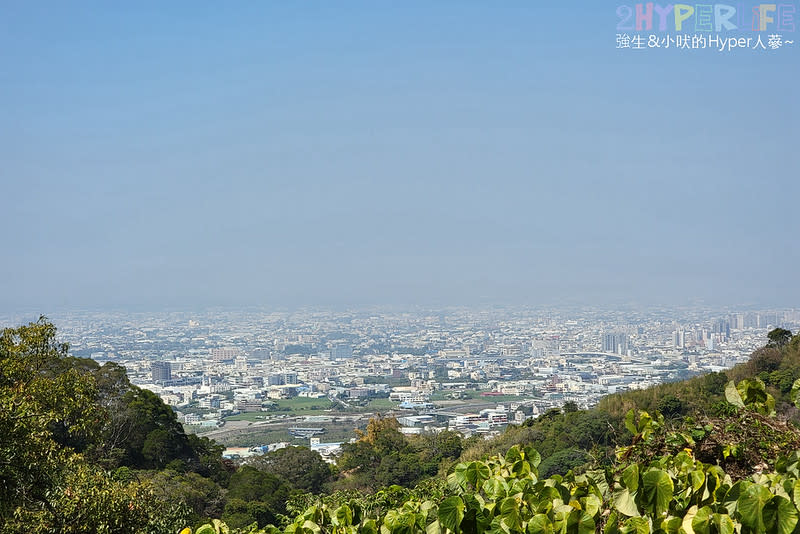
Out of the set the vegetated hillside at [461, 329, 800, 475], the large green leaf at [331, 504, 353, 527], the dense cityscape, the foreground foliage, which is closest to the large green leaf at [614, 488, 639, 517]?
the foreground foliage

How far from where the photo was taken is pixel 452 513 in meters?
1.50

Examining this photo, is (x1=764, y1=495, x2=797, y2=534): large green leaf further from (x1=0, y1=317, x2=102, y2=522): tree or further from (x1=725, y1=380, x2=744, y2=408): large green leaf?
(x1=0, y1=317, x2=102, y2=522): tree

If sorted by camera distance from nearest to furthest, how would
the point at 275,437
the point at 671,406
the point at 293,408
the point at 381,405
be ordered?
the point at 671,406 < the point at 275,437 < the point at 381,405 < the point at 293,408

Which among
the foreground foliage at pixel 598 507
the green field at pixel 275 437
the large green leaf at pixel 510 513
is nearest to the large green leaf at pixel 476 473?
the foreground foliage at pixel 598 507

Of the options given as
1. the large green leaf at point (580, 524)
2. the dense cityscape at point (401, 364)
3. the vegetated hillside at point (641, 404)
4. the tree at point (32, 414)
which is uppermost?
the large green leaf at point (580, 524)

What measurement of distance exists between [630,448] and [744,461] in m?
0.40

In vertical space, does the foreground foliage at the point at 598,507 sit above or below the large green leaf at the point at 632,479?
below

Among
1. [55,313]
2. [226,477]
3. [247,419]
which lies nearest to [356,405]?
[247,419]

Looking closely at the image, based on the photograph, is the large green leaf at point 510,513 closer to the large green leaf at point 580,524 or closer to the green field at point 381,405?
the large green leaf at point 580,524

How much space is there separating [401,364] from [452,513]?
56.6m

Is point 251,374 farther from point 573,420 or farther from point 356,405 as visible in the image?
point 573,420

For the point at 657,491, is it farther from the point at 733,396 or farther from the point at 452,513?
the point at 733,396

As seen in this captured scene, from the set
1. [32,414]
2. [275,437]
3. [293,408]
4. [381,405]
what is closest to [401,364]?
[381,405]

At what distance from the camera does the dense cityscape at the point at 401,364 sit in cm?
3438
